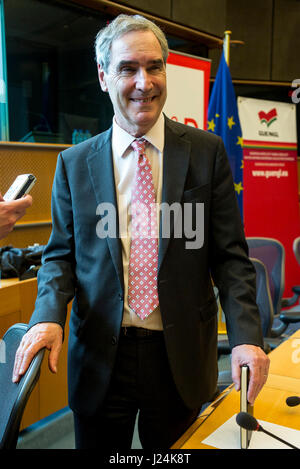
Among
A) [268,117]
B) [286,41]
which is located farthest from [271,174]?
[286,41]

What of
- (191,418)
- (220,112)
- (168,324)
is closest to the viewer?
(168,324)

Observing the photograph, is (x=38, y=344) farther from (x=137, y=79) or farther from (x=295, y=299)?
(x=295, y=299)

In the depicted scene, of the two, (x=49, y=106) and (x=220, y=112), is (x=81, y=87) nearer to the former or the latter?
(x=49, y=106)

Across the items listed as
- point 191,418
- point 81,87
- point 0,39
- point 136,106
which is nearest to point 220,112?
point 81,87

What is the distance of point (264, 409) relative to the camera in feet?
4.00

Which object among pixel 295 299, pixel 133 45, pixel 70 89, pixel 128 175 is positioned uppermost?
pixel 70 89

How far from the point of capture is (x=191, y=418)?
1363 millimetres

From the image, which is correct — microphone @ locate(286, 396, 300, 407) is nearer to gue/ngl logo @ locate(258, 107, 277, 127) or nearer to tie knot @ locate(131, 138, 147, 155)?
tie knot @ locate(131, 138, 147, 155)

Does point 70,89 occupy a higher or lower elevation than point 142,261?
higher

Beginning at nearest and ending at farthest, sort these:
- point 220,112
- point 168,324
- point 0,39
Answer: point 168,324 → point 0,39 → point 220,112

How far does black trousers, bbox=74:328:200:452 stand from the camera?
127 centimetres

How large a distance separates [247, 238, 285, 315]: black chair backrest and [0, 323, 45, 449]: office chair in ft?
6.98

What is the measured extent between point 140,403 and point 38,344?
0.40 m

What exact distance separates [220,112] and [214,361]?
2.95 meters
